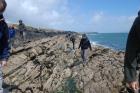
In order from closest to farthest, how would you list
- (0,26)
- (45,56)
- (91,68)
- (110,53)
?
(0,26) < (91,68) < (45,56) < (110,53)

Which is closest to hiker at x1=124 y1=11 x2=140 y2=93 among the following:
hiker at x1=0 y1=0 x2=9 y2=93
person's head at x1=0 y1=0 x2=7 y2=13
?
person's head at x1=0 y1=0 x2=7 y2=13

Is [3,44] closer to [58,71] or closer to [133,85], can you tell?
[133,85]

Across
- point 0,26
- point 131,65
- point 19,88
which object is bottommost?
point 19,88

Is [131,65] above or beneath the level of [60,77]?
above

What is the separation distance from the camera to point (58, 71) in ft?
84.8

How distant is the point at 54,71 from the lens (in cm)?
2586

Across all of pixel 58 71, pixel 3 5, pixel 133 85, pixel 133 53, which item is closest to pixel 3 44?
pixel 3 5

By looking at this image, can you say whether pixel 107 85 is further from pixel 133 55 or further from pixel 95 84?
pixel 133 55

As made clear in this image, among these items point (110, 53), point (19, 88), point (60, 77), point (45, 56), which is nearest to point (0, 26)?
point (19, 88)

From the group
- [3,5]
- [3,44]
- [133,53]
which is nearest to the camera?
[133,53]

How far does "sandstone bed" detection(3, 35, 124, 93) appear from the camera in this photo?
74.4 feet

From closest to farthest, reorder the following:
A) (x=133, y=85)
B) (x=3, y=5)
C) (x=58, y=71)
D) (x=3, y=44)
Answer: (x=133, y=85)
(x=3, y=5)
(x=3, y=44)
(x=58, y=71)

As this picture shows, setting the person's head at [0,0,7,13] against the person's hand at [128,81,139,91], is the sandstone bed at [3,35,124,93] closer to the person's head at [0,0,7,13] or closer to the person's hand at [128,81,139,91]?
the person's head at [0,0,7,13]

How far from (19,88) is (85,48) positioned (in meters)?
7.64
